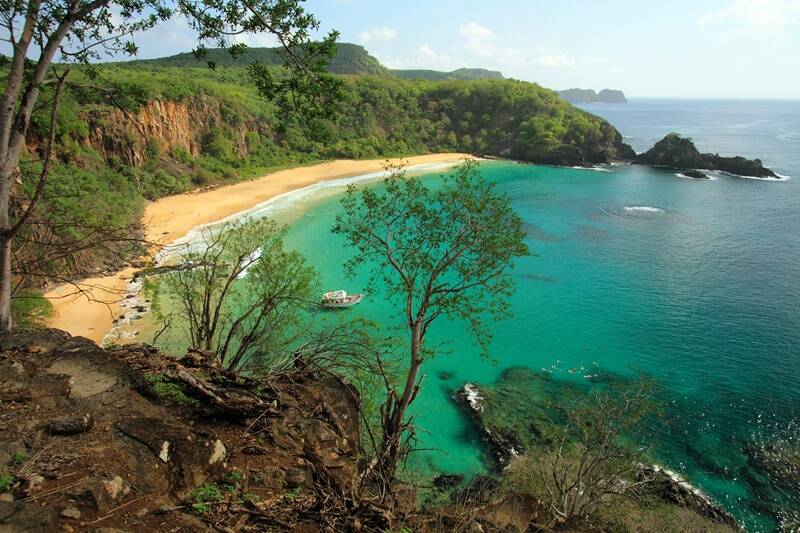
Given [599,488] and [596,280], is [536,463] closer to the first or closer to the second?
[599,488]

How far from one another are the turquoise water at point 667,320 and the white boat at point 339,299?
2.44ft

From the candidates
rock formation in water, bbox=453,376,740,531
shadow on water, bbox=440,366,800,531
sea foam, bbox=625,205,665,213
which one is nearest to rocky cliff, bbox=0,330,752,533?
rock formation in water, bbox=453,376,740,531

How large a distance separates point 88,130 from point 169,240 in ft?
53.1

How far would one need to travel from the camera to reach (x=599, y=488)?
46.2 ft

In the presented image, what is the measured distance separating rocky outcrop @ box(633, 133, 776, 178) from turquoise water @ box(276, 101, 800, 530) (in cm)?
1564

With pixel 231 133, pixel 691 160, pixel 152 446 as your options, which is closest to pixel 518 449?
pixel 152 446

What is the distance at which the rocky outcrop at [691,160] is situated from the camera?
78188 mm

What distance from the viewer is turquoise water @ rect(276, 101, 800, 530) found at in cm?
2112

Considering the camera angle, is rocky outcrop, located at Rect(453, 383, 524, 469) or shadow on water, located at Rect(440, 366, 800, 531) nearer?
shadow on water, located at Rect(440, 366, 800, 531)

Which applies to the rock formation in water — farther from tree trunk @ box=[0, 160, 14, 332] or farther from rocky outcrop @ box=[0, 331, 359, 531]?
tree trunk @ box=[0, 160, 14, 332]

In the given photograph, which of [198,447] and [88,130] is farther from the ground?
[88,130]

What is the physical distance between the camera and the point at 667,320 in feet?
103

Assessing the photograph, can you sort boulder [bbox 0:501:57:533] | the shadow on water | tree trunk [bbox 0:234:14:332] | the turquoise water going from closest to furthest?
boulder [bbox 0:501:57:533] < tree trunk [bbox 0:234:14:332] < the shadow on water < the turquoise water

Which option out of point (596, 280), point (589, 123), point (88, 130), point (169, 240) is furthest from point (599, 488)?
point (589, 123)
